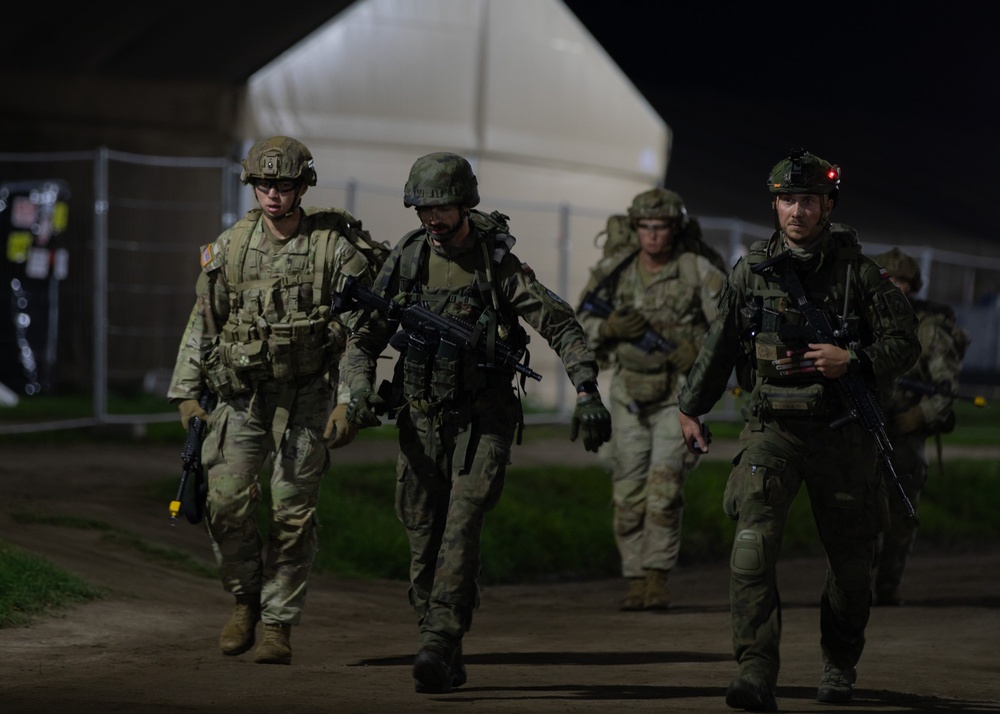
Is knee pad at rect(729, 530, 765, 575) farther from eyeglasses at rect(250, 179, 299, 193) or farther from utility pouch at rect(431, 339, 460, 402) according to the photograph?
eyeglasses at rect(250, 179, 299, 193)

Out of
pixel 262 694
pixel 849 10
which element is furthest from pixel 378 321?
pixel 849 10

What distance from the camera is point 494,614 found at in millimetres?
9672

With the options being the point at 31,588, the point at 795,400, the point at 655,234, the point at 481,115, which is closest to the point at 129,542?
the point at 31,588

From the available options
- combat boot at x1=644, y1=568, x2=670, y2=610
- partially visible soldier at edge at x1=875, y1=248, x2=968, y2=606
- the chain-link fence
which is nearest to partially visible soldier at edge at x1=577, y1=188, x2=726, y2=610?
combat boot at x1=644, y1=568, x2=670, y2=610

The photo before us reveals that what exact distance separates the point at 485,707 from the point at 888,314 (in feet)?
6.68

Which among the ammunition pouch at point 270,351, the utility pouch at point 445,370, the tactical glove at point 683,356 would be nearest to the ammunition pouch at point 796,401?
the utility pouch at point 445,370

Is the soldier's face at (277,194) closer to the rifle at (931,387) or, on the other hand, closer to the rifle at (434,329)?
the rifle at (434,329)

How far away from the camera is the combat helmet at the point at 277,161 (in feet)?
23.3

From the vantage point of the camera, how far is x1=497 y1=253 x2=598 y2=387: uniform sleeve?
262 inches

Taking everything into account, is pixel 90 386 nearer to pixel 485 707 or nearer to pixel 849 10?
pixel 485 707

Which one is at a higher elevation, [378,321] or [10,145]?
[10,145]

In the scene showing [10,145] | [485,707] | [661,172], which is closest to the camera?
[485,707]

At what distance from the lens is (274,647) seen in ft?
23.4

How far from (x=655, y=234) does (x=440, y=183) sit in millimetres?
3378
